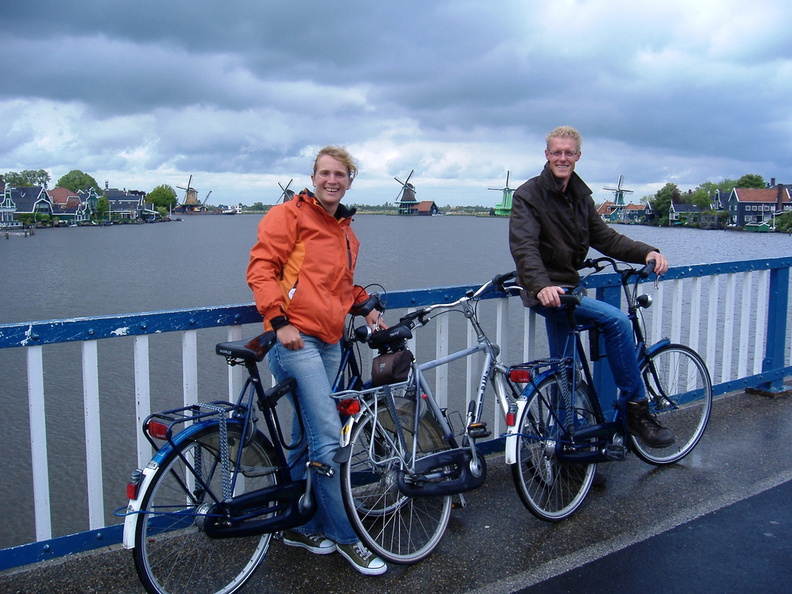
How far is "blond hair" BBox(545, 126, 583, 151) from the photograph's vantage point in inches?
167

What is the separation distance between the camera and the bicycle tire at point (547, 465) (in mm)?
3873

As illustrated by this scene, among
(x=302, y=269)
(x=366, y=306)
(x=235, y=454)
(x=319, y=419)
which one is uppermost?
(x=302, y=269)

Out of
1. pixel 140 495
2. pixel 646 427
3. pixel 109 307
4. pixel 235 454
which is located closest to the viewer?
pixel 140 495

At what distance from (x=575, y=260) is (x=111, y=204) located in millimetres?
175769

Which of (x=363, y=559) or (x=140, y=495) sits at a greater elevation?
(x=140, y=495)

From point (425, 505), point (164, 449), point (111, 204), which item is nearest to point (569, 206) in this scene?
point (425, 505)

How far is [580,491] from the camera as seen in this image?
13.6 feet

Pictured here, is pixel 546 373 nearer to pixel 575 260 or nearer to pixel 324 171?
pixel 575 260

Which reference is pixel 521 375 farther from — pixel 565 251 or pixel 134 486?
pixel 134 486

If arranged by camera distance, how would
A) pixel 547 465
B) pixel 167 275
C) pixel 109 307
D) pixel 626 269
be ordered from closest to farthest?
1. pixel 547 465
2. pixel 626 269
3. pixel 109 307
4. pixel 167 275

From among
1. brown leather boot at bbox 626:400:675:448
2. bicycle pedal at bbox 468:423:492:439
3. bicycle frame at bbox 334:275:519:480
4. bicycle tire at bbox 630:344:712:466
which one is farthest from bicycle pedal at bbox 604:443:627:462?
bicycle pedal at bbox 468:423:492:439

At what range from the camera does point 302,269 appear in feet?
11.0

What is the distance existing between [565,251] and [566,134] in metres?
0.70

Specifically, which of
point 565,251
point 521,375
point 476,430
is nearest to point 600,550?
point 476,430
